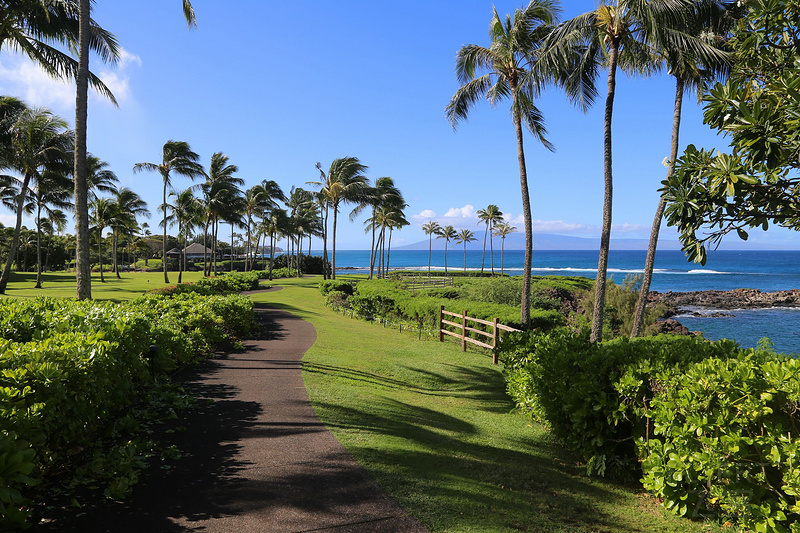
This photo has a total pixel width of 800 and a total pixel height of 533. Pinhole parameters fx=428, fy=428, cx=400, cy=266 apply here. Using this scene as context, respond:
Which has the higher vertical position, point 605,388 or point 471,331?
point 605,388

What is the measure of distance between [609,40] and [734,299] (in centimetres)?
5006

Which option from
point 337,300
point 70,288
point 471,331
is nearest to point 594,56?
point 471,331

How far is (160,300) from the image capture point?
1285cm

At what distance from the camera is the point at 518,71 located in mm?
16344

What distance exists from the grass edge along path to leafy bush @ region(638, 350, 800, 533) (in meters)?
0.52

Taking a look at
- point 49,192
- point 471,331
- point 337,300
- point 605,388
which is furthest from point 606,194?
point 49,192

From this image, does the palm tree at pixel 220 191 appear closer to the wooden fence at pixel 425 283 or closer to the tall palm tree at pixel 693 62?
the wooden fence at pixel 425 283

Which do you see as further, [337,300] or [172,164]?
[172,164]

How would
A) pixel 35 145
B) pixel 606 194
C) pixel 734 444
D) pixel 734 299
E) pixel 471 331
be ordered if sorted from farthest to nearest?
pixel 734 299, pixel 35 145, pixel 471 331, pixel 606 194, pixel 734 444

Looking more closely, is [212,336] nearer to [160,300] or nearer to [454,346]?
[160,300]

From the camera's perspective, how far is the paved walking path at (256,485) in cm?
372

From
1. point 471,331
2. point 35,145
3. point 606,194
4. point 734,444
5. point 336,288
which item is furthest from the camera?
point 336,288

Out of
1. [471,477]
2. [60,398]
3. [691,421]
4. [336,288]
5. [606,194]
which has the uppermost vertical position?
[606,194]

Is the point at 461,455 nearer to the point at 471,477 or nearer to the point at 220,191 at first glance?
the point at 471,477
